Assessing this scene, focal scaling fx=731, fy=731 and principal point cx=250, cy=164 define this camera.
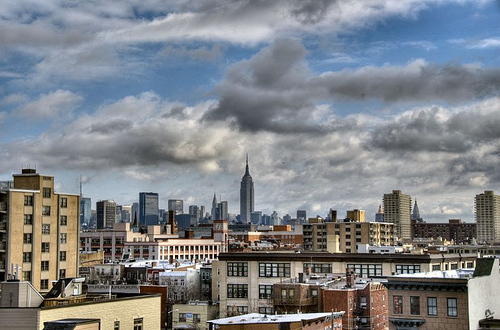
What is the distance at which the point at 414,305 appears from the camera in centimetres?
5719

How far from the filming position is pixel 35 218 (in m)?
103

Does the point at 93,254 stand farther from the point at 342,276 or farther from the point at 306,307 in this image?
the point at 306,307

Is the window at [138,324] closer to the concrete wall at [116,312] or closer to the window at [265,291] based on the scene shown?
the concrete wall at [116,312]

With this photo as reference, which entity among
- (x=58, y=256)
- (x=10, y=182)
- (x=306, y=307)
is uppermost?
(x=10, y=182)

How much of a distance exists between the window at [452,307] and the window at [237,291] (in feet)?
203

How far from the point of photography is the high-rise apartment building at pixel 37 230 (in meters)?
99.8

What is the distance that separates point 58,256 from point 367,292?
148ft

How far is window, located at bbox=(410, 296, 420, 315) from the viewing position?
5694 cm

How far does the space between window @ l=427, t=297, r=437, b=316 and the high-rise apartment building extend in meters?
60.2

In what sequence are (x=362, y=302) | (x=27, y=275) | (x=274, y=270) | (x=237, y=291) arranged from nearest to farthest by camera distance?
(x=362, y=302), (x=27, y=275), (x=237, y=291), (x=274, y=270)

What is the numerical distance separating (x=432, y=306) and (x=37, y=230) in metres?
64.2

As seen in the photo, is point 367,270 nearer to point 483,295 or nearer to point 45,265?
point 45,265

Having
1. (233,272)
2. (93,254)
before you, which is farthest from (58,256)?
(93,254)

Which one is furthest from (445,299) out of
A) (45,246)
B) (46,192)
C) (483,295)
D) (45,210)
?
(46,192)
